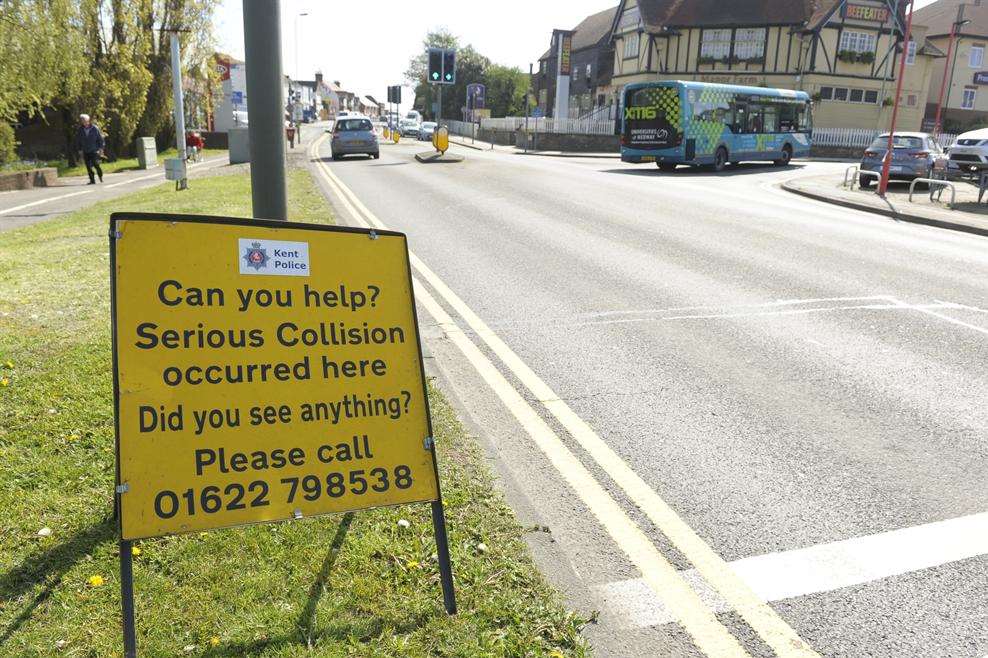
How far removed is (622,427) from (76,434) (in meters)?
3.02

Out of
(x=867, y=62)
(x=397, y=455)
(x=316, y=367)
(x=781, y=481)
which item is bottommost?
(x=781, y=481)

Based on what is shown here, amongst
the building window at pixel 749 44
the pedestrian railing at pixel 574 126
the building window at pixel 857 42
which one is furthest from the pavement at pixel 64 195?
the building window at pixel 857 42

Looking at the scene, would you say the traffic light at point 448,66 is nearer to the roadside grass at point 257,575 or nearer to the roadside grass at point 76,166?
the roadside grass at point 76,166

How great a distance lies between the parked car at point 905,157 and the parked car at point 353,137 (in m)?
17.2

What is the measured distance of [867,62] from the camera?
47062mm

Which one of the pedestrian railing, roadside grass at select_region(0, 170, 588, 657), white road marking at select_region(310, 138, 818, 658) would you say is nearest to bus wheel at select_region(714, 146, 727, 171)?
the pedestrian railing

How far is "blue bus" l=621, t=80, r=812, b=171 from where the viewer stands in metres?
25.9

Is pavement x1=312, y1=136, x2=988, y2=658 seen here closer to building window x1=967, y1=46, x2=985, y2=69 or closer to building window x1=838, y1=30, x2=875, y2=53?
building window x1=838, y1=30, x2=875, y2=53

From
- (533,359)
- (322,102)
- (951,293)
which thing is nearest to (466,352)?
(533,359)

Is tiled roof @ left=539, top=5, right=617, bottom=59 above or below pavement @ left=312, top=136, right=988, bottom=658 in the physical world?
above

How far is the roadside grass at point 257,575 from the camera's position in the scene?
97.3 inches

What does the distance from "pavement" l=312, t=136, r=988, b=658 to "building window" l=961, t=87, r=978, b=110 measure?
180ft

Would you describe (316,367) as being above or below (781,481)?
above

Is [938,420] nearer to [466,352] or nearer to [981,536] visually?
[981,536]
